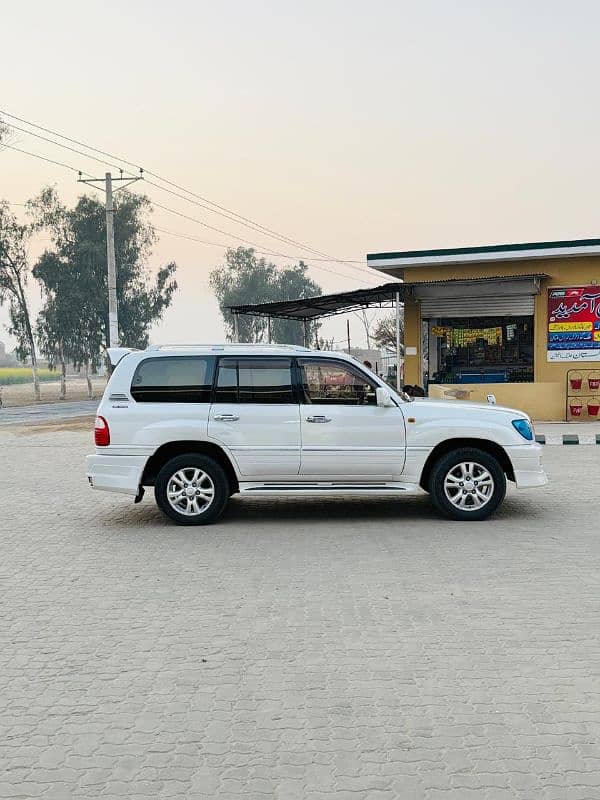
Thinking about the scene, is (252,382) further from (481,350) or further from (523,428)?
(481,350)

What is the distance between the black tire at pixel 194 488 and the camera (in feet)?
31.2

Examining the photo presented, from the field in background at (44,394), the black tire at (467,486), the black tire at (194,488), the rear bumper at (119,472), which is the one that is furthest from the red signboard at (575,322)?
the field in background at (44,394)

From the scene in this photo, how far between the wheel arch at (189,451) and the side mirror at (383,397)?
176cm

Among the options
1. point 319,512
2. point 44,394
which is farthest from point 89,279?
point 319,512

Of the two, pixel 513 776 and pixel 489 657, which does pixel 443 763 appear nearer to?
pixel 513 776

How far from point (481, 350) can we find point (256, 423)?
16.6 meters

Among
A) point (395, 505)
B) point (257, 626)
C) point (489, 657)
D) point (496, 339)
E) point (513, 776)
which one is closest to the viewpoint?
point (513, 776)

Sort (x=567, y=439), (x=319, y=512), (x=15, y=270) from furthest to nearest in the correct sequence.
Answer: (x=15, y=270) → (x=567, y=439) → (x=319, y=512)

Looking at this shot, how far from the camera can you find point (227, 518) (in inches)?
397

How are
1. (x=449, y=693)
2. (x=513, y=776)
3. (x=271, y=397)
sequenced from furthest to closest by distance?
(x=271, y=397), (x=449, y=693), (x=513, y=776)

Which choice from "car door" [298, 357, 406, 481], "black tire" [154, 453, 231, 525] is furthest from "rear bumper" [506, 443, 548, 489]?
"black tire" [154, 453, 231, 525]

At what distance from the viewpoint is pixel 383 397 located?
9.63m

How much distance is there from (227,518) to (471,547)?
3.04m

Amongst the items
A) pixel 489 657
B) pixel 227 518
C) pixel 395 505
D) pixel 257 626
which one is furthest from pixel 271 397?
pixel 489 657
